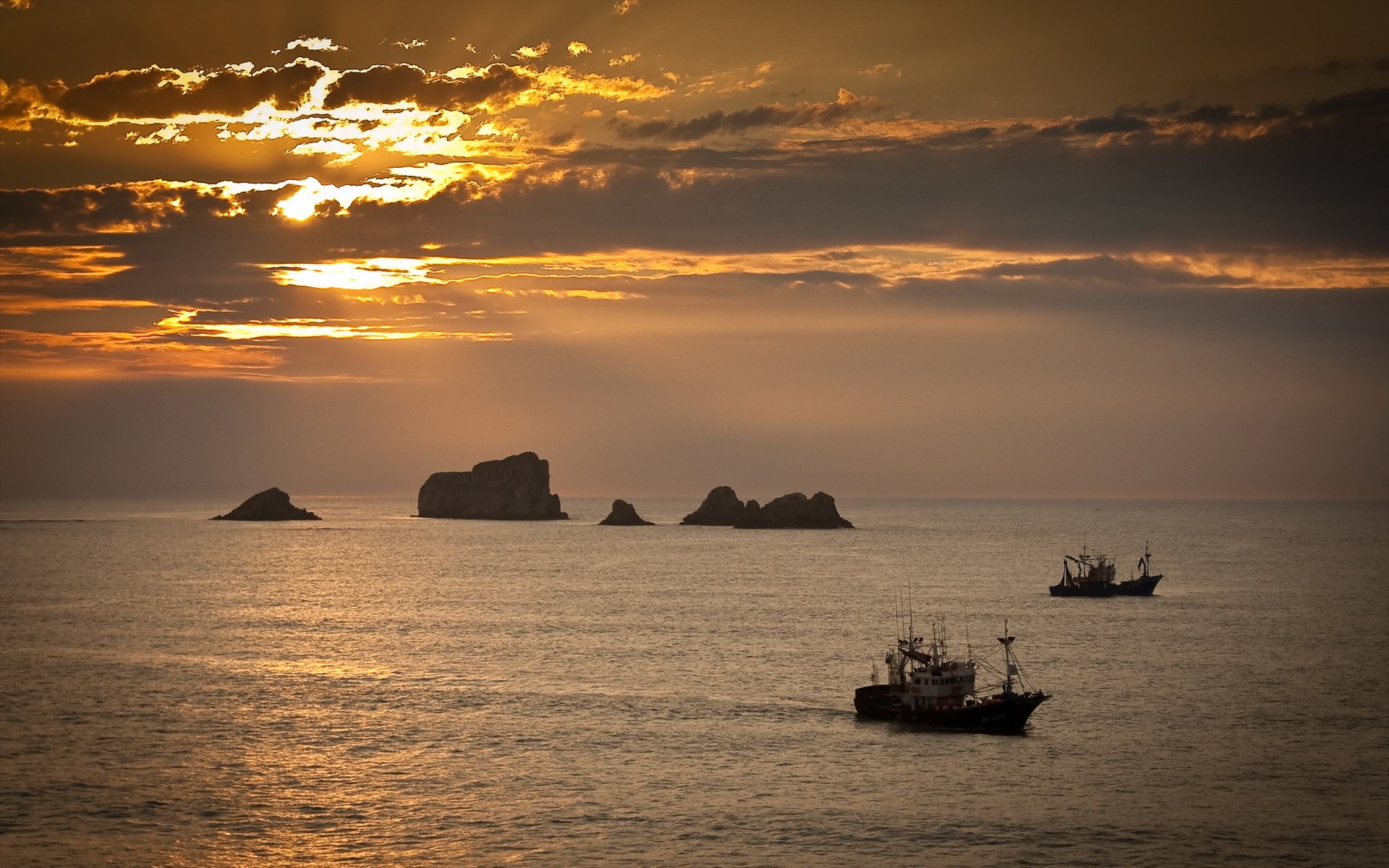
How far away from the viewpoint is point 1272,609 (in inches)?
5438

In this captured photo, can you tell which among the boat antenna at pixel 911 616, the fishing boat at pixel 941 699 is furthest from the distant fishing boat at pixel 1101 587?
the fishing boat at pixel 941 699

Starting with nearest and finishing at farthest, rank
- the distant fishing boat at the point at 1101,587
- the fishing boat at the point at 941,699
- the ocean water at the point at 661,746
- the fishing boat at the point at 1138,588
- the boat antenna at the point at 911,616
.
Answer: the ocean water at the point at 661,746 < the fishing boat at the point at 941,699 < the boat antenna at the point at 911,616 < the distant fishing boat at the point at 1101,587 < the fishing boat at the point at 1138,588

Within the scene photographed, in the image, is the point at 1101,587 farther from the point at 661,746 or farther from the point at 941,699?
the point at 661,746

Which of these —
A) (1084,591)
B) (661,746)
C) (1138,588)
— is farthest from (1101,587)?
(661,746)

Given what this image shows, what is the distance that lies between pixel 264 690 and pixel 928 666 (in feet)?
147

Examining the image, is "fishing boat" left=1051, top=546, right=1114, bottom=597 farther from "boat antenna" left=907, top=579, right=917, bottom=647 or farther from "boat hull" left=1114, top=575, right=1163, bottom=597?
"boat antenna" left=907, top=579, right=917, bottom=647

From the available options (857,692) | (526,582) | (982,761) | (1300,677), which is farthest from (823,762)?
(526,582)

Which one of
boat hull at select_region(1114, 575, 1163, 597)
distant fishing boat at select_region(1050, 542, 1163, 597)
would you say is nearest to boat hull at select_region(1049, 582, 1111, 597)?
distant fishing boat at select_region(1050, 542, 1163, 597)

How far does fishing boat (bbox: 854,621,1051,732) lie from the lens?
237ft

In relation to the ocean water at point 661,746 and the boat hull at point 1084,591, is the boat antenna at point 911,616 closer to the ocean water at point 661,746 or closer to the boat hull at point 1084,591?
the ocean water at point 661,746

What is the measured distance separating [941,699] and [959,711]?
1.59 meters

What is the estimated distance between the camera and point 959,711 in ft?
243

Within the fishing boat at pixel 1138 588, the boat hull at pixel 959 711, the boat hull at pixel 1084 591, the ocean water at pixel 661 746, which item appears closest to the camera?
the ocean water at pixel 661 746

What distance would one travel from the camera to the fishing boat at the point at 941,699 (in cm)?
7225
